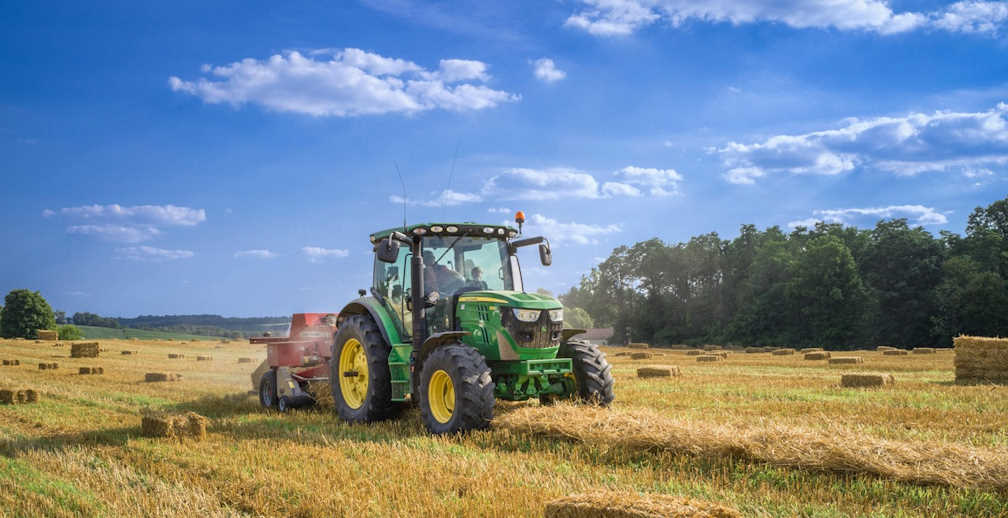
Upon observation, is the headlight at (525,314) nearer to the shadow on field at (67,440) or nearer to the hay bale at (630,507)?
the hay bale at (630,507)

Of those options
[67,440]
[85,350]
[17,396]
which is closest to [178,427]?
[67,440]

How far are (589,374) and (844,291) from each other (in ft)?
162

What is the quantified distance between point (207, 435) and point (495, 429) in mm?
3164

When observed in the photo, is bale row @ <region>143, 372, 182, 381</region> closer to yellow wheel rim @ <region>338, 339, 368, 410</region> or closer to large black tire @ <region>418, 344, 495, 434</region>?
yellow wheel rim @ <region>338, 339, 368, 410</region>

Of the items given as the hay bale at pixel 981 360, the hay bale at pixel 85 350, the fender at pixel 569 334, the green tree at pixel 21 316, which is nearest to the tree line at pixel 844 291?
the hay bale at pixel 981 360

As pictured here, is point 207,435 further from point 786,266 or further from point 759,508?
point 786,266

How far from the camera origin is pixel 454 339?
8391mm

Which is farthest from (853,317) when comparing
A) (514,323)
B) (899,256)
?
(514,323)

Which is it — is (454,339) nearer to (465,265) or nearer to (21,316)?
(465,265)

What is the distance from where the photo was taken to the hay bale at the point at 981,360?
1436cm

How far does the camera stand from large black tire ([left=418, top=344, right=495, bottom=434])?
7.47m

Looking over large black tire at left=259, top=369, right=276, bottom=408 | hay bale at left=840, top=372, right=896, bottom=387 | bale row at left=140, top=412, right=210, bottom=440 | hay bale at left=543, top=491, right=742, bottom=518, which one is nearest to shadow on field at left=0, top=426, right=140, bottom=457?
bale row at left=140, top=412, right=210, bottom=440

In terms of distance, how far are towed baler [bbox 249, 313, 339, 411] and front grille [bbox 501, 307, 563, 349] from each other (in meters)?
3.33

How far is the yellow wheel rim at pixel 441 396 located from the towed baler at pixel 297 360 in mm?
2696
